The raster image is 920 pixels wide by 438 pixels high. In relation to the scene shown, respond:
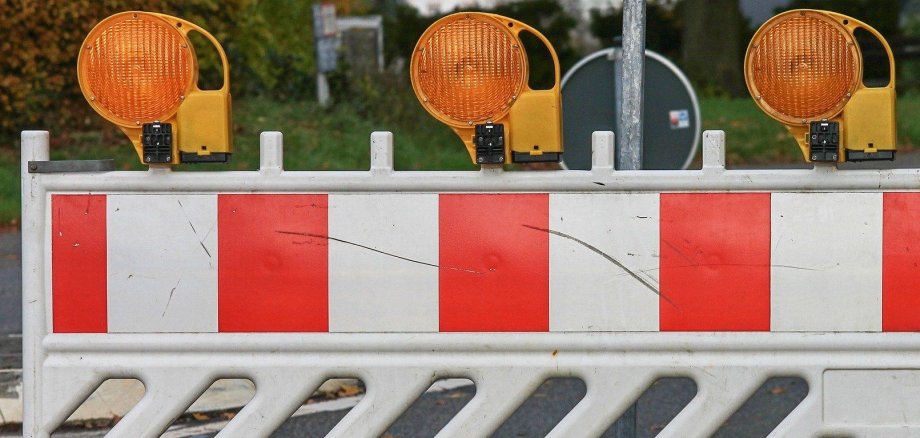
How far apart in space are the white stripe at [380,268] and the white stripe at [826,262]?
2.50ft

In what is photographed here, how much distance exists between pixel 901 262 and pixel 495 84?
0.97 meters

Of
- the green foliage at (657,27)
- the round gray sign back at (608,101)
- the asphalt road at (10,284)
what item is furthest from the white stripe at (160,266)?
the green foliage at (657,27)

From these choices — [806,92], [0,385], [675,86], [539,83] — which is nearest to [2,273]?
[0,385]

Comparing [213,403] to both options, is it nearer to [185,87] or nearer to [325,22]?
[185,87]

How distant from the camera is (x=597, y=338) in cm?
306

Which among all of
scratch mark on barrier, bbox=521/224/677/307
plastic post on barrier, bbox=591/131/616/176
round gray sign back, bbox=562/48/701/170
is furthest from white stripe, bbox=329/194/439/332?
round gray sign back, bbox=562/48/701/170

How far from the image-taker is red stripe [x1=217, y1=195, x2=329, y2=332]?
10.1 feet

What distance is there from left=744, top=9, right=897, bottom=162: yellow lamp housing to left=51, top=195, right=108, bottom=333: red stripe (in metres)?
1.50

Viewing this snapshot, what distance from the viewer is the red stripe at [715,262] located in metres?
3.03

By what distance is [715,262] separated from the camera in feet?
10.0

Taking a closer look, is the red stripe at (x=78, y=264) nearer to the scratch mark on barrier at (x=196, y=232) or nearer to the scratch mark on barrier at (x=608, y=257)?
the scratch mark on barrier at (x=196, y=232)

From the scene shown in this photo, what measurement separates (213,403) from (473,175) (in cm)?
292

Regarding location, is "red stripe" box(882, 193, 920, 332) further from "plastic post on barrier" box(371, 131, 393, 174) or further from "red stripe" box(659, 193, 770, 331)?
"plastic post on barrier" box(371, 131, 393, 174)

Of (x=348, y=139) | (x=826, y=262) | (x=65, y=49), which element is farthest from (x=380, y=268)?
(x=348, y=139)
